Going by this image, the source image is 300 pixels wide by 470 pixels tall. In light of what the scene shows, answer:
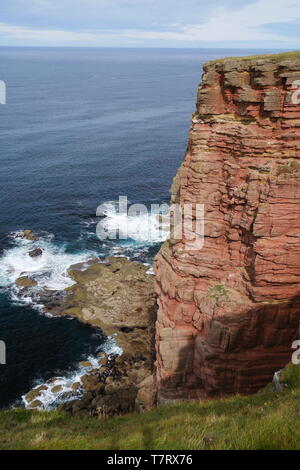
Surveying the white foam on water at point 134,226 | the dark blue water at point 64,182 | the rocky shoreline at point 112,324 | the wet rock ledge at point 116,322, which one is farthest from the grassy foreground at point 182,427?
the white foam on water at point 134,226

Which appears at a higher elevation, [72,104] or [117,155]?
[72,104]

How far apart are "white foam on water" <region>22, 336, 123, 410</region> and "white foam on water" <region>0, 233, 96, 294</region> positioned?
59.0ft

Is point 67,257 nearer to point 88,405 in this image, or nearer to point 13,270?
point 13,270

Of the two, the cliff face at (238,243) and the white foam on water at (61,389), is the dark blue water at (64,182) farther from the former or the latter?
the cliff face at (238,243)

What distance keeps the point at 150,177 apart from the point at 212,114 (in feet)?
258

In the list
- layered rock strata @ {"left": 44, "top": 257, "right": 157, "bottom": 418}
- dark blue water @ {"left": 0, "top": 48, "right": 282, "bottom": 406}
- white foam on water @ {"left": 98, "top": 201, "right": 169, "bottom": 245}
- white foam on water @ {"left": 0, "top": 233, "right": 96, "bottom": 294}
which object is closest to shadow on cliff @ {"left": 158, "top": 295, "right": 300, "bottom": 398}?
layered rock strata @ {"left": 44, "top": 257, "right": 157, "bottom": 418}

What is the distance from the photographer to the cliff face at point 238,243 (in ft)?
98.9

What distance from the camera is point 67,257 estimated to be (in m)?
75.1

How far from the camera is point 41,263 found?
73.4 metres

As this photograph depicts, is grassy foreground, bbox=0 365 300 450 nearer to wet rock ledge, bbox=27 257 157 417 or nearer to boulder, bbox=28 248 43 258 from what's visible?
wet rock ledge, bbox=27 257 157 417

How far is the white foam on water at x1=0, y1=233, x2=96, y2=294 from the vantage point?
2704 inches

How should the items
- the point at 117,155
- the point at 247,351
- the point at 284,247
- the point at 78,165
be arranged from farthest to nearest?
the point at 117,155
the point at 78,165
the point at 247,351
the point at 284,247
